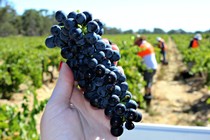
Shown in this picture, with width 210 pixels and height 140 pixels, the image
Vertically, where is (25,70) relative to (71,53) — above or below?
below

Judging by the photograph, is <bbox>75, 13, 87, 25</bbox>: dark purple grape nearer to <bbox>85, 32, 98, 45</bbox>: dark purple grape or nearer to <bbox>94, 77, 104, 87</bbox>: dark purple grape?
<bbox>85, 32, 98, 45</bbox>: dark purple grape

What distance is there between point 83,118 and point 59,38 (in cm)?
36

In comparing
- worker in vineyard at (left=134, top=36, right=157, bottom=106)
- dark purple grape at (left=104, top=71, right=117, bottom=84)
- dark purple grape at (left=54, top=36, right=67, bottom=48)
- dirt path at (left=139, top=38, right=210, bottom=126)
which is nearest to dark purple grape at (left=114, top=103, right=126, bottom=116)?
dark purple grape at (left=104, top=71, right=117, bottom=84)

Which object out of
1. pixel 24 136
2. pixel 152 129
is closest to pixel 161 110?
pixel 24 136

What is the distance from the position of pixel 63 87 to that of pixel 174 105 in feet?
23.9

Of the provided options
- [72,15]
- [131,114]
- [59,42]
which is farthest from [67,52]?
[131,114]

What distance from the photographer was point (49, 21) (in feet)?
271

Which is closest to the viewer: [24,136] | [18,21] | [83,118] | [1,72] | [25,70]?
[83,118]

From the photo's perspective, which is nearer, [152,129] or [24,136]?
[152,129]

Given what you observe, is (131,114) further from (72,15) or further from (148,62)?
(148,62)

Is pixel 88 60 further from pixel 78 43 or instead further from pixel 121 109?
pixel 121 109

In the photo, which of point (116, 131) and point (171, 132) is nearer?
point (116, 131)

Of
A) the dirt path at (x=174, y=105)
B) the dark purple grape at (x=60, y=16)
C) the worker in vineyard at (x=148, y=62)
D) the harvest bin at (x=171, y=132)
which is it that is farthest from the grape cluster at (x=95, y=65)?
the worker in vineyard at (x=148, y=62)

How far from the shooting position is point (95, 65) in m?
1.32
